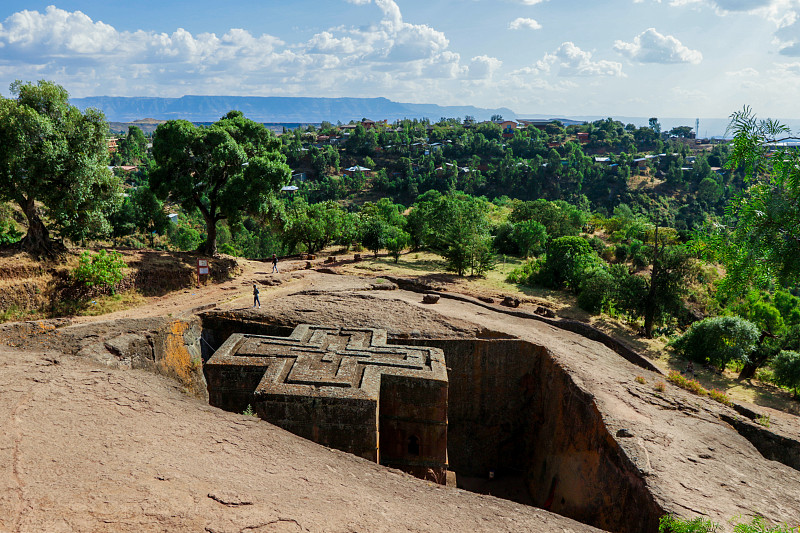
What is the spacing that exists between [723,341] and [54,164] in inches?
1006

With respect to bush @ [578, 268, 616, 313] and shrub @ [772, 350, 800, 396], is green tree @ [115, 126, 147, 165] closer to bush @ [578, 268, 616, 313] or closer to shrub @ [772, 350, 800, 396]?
bush @ [578, 268, 616, 313]

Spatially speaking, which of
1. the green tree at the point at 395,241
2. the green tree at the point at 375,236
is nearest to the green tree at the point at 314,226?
the green tree at the point at 375,236

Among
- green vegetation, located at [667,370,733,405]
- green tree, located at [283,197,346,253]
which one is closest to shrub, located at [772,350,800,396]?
green vegetation, located at [667,370,733,405]

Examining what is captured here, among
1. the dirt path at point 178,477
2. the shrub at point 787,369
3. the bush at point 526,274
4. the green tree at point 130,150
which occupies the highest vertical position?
the green tree at point 130,150

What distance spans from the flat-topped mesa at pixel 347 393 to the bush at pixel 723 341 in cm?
1314

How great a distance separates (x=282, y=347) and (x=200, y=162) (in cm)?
1442

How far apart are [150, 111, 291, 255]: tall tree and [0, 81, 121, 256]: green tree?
3.59m

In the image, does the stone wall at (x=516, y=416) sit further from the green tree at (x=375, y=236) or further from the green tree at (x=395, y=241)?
the green tree at (x=375, y=236)

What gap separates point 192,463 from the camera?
23.0 feet

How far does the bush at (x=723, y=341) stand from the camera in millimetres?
18375

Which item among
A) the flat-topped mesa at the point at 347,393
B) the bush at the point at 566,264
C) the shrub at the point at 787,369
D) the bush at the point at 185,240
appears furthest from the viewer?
the bush at the point at 185,240

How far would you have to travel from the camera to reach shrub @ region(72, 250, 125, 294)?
1686 cm

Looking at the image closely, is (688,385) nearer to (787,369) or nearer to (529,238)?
(787,369)

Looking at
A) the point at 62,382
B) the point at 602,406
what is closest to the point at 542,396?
the point at 602,406
